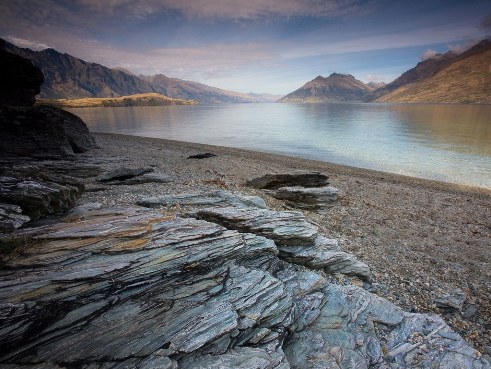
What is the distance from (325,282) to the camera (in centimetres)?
1013

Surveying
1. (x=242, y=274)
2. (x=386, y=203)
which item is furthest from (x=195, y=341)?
(x=386, y=203)

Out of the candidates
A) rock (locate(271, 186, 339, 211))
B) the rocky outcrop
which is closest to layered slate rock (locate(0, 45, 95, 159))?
the rocky outcrop

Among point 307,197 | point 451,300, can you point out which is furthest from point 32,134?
point 451,300

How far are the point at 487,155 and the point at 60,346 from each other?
61656 millimetres

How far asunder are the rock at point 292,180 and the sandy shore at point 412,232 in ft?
5.70

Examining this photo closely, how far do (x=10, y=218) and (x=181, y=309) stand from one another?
5939mm

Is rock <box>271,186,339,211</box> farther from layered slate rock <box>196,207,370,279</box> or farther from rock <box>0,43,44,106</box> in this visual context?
rock <box>0,43,44,106</box>

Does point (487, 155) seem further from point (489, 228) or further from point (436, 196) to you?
point (489, 228)

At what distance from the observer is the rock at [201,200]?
527 inches

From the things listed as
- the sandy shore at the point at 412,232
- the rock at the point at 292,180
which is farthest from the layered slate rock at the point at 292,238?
the rock at the point at 292,180

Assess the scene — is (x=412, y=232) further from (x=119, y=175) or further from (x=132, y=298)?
(x=119, y=175)

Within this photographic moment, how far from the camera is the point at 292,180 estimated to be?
73.3ft

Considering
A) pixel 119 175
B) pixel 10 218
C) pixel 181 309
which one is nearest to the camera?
pixel 181 309

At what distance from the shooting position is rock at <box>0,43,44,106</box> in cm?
2899
